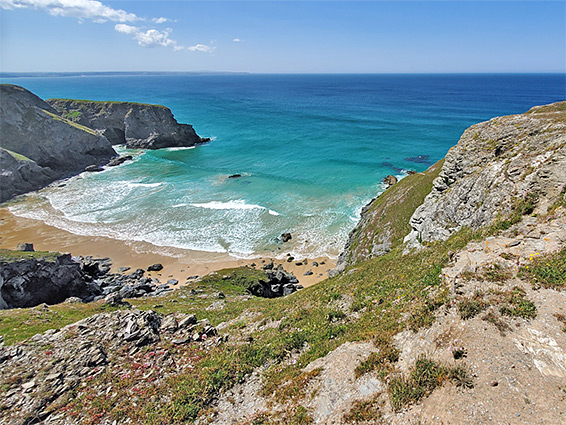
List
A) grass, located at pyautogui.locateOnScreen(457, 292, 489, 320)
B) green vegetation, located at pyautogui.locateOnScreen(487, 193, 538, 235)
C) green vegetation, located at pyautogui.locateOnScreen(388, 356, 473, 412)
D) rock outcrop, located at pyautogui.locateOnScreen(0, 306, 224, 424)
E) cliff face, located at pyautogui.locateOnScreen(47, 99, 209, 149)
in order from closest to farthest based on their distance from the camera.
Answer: green vegetation, located at pyautogui.locateOnScreen(388, 356, 473, 412), grass, located at pyautogui.locateOnScreen(457, 292, 489, 320), rock outcrop, located at pyautogui.locateOnScreen(0, 306, 224, 424), green vegetation, located at pyautogui.locateOnScreen(487, 193, 538, 235), cliff face, located at pyautogui.locateOnScreen(47, 99, 209, 149)

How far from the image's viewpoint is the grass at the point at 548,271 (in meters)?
10.9

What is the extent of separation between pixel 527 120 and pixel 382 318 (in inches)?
902

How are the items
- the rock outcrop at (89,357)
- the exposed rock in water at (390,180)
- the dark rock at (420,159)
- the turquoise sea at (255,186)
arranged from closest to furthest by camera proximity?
1. the rock outcrop at (89,357)
2. the turquoise sea at (255,186)
3. the exposed rock in water at (390,180)
4. the dark rock at (420,159)

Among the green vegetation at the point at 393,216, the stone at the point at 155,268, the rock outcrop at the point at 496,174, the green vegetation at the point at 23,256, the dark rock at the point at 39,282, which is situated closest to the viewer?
the rock outcrop at the point at 496,174

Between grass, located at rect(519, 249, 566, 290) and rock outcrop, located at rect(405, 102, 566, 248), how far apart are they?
4584 millimetres

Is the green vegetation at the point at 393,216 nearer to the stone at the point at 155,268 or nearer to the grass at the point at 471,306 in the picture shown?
the grass at the point at 471,306

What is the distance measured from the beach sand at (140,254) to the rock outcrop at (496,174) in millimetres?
17879

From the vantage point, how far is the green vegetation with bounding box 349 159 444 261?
33.8m

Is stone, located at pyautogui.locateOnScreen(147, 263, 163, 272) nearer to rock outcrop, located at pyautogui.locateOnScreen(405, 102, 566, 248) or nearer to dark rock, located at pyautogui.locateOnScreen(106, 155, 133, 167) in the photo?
rock outcrop, located at pyautogui.locateOnScreen(405, 102, 566, 248)

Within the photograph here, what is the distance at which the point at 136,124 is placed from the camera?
354ft

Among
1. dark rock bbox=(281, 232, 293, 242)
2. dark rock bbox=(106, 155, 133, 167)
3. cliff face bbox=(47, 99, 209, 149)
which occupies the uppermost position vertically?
cliff face bbox=(47, 99, 209, 149)

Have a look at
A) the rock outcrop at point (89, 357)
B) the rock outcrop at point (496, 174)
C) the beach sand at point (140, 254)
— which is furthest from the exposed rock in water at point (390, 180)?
the rock outcrop at point (89, 357)

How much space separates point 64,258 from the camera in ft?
105

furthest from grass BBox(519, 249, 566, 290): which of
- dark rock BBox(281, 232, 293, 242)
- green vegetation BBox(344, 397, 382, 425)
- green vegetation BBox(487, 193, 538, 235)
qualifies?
dark rock BBox(281, 232, 293, 242)
